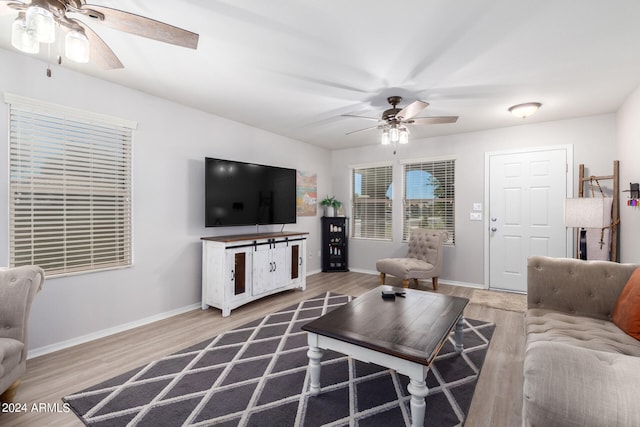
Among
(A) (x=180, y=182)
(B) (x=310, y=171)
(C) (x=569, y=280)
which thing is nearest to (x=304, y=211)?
(B) (x=310, y=171)

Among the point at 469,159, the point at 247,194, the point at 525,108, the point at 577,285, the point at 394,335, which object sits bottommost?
the point at 394,335

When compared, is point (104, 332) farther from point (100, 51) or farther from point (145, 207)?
point (100, 51)

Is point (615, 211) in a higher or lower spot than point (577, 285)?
higher

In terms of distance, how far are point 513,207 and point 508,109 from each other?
154cm

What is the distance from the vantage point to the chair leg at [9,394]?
1.90 metres

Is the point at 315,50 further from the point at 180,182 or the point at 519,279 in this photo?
the point at 519,279

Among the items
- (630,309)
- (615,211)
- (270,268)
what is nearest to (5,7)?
(270,268)

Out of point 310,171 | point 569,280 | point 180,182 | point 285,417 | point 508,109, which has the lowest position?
point 285,417

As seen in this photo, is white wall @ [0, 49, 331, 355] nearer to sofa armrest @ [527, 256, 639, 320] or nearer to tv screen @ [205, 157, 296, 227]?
tv screen @ [205, 157, 296, 227]

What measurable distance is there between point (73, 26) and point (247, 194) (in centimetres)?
269

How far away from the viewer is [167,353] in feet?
8.53

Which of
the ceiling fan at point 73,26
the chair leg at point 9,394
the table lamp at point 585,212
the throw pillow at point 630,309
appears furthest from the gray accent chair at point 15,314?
the table lamp at point 585,212

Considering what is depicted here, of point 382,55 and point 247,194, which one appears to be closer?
point 382,55

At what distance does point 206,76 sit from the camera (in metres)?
2.85
